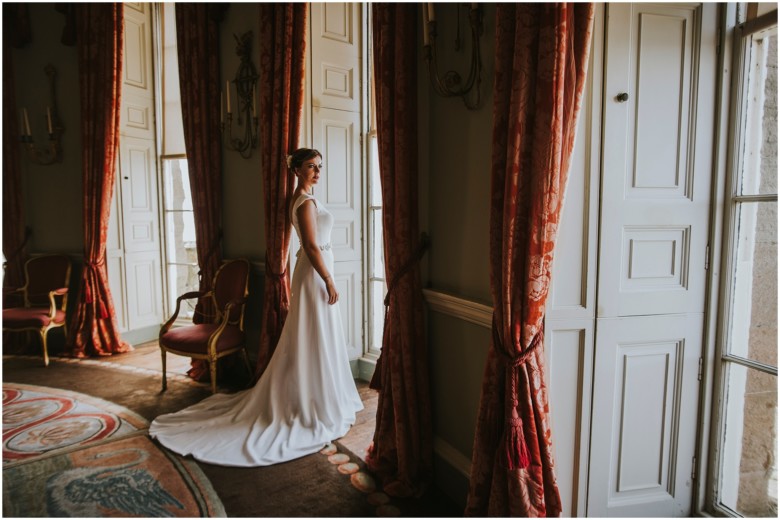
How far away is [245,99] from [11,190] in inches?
114

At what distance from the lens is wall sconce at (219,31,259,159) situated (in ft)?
11.7

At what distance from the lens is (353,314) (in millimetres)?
3576

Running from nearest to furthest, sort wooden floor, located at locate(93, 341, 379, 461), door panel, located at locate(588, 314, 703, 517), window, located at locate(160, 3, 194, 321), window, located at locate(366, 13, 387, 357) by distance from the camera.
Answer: door panel, located at locate(588, 314, 703, 517)
wooden floor, located at locate(93, 341, 379, 461)
window, located at locate(366, 13, 387, 357)
window, located at locate(160, 3, 194, 321)

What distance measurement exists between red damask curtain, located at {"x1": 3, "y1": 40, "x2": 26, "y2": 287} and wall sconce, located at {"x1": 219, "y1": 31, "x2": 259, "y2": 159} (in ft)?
8.41

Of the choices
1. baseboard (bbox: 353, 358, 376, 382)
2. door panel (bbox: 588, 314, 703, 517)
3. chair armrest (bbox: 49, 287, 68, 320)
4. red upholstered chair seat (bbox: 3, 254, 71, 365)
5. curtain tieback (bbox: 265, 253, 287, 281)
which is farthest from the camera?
red upholstered chair seat (bbox: 3, 254, 71, 365)

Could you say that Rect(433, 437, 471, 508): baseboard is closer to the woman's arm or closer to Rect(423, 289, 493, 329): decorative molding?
Rect(423, 289, 493, 329): decorative molding

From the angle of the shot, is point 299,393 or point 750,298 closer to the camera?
point 750,298

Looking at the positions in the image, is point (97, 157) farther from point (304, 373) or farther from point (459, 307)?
point (459, 307)

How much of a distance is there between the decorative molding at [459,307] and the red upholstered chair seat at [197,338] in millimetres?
1780

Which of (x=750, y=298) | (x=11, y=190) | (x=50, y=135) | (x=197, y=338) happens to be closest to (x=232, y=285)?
(x=197, y=338)

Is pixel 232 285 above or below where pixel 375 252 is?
below

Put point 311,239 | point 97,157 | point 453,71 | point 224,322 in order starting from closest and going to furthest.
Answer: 1. point 453,71
2. point 311,239
3. point 224,322
4. point 97,157

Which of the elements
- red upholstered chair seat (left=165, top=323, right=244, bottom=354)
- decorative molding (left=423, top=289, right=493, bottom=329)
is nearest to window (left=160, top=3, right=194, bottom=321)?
red upholstered chair seat (left=165, top=323, right=244, bottom=354)

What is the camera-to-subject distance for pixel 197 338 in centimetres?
328
